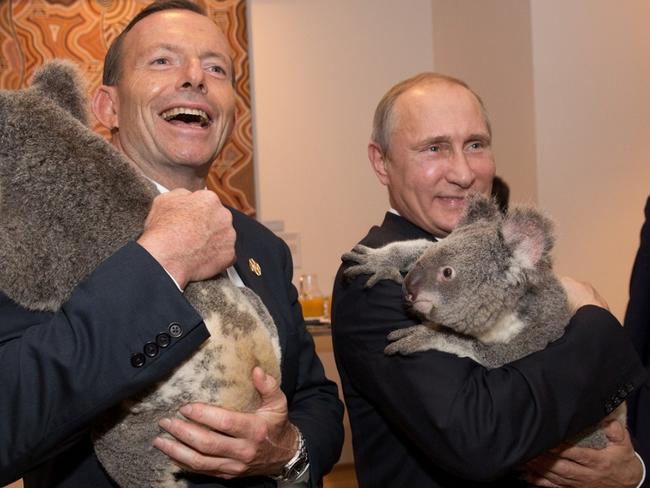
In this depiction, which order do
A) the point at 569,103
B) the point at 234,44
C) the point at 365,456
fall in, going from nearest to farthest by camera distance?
the point at 365,456 → the point at 569,103 → the point at 234,44

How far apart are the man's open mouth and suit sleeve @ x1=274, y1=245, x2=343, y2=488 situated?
414 millimetres

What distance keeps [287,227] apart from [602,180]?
229 centimetres

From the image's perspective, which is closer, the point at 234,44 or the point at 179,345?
the point at 179,345

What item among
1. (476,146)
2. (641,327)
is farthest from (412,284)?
(641,327)

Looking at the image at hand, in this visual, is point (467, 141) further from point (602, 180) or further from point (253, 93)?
point (253, 93)

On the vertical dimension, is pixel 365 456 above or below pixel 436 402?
below

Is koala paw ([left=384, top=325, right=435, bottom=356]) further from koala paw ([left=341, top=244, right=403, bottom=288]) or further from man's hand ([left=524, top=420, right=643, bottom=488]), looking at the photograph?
man's hand ([left=524, top=420, right=643, bottom=488])

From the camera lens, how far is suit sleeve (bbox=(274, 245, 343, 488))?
63.4 inches

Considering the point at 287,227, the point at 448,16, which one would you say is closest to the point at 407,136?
the point at 287,227

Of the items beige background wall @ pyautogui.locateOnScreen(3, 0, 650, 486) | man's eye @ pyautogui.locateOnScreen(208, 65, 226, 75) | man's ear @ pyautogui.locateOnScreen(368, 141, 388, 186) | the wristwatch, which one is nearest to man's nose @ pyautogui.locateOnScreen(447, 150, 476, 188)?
man's ear @ pyautogui.locateOnScreen(368, 141, 388, 186)

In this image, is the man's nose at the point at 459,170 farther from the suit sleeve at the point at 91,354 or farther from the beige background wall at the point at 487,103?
the beige background wall at the point at 487,103

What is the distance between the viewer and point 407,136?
1913mm

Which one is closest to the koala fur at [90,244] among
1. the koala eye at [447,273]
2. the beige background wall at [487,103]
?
the koala eye at [447,273]

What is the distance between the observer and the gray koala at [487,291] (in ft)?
4.90
